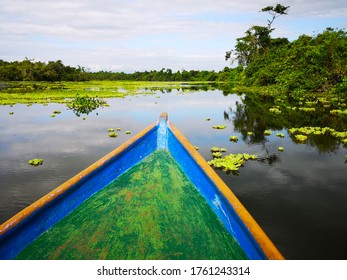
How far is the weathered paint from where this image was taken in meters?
2.66

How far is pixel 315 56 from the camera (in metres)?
25.1

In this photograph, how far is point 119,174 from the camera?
4363mm

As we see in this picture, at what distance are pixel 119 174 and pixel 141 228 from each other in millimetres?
1220

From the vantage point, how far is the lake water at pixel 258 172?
5051mm

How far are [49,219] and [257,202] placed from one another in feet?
14.4

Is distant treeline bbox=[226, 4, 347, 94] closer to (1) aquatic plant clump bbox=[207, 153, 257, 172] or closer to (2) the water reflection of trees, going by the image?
(2) the water reflection of trees

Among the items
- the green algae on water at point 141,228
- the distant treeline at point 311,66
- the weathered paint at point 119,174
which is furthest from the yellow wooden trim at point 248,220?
the distant treeline at point 311,66

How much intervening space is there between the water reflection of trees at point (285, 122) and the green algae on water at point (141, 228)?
7766 mm

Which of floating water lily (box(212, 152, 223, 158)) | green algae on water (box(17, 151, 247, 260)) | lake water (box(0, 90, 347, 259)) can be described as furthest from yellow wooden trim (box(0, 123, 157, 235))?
floating water lily (box(212, 152, 223, 158))

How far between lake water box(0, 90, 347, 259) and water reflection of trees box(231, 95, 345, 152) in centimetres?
10

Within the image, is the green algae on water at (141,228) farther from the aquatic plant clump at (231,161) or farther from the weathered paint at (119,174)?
the aquatic plant clump at (231,161)

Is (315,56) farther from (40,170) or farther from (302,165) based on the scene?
(40,170)

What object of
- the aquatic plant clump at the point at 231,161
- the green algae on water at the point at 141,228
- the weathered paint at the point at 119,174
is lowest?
the aquatic plant clump at the point at 231,161
